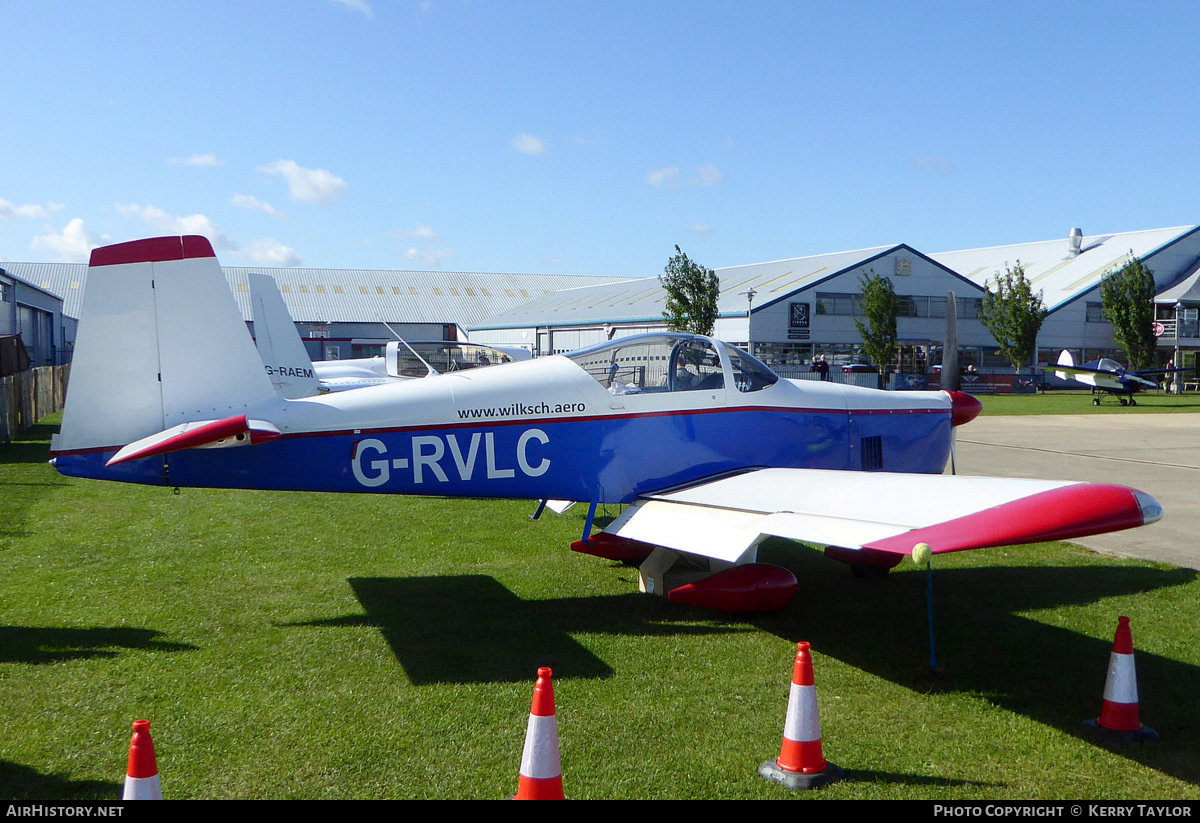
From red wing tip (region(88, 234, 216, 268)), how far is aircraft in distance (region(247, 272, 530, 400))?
4.34 meters

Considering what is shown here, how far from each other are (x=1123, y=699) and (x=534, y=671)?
3.18m

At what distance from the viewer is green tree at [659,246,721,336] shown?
136 ft

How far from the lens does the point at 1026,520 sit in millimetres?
4414

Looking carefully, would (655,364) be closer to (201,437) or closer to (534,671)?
(534,671)

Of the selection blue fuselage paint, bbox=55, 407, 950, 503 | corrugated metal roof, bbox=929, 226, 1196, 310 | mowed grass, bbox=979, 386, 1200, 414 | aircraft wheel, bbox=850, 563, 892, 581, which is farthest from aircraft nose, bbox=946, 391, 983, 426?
corrugated metal roof, bbox=929, 226, 1196, 310

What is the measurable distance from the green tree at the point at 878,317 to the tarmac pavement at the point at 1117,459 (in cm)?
1744

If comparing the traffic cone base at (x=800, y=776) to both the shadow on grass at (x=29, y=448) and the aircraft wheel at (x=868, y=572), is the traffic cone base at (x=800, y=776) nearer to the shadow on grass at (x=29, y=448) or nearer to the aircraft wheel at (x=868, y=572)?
the aircraft wheel at (x=868, y=572)

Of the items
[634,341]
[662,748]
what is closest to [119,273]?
[634,341]

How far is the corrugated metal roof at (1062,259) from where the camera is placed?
171ft

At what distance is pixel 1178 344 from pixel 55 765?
57.7 metres

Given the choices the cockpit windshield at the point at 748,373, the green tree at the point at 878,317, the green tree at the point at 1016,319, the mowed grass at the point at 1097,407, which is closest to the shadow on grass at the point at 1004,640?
the cockpit windshield at the point at 748,373

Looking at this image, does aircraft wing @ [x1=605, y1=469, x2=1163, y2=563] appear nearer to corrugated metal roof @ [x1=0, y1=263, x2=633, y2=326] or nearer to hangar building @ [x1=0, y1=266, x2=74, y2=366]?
hangar building @ [x1=0, y1=266, x2=74, y2=366]

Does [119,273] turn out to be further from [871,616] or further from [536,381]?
[871,616]

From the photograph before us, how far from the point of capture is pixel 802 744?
387 centimetres
